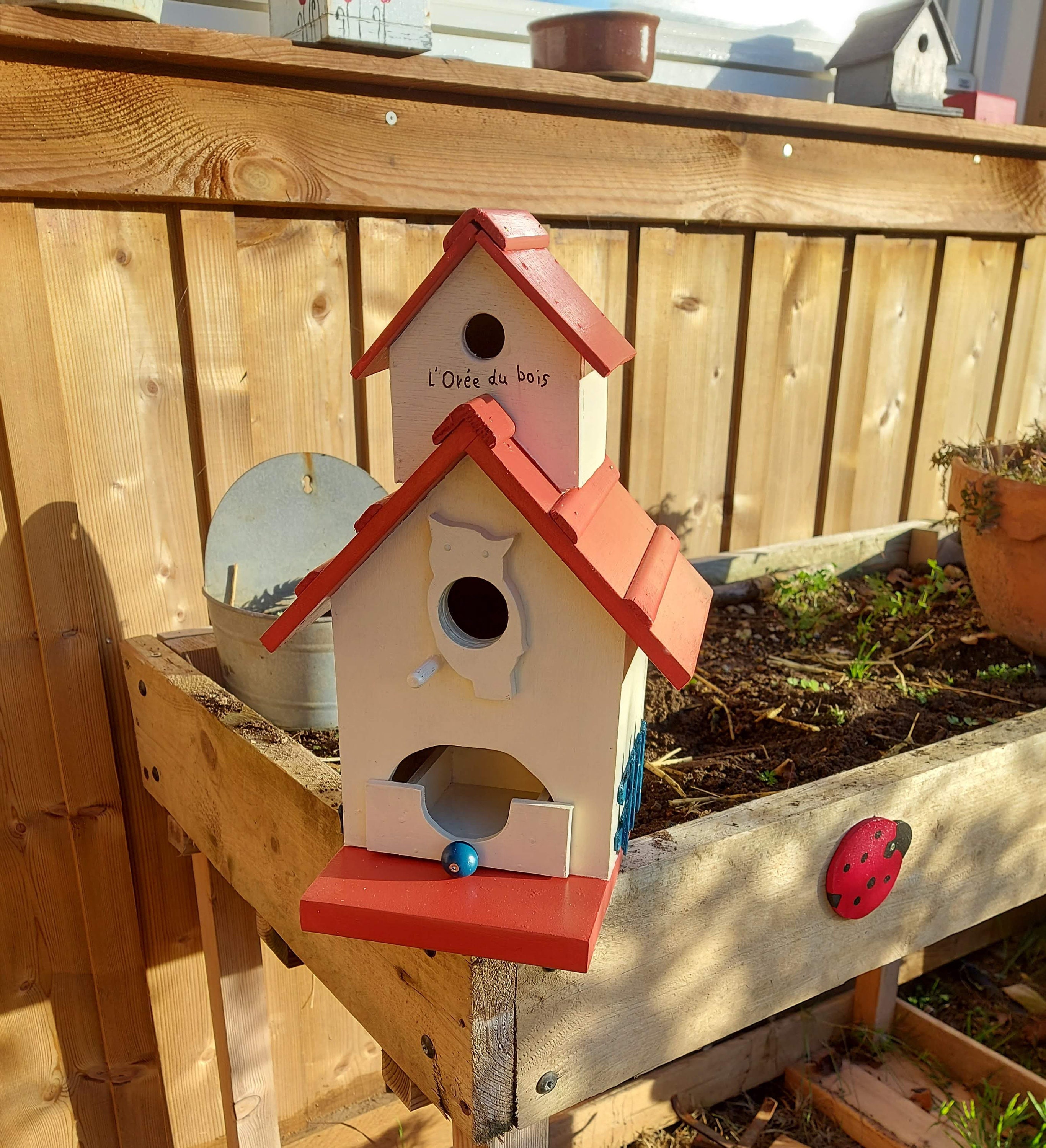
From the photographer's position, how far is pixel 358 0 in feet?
4.59

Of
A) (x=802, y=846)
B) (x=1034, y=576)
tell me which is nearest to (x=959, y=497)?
(x=1034, y=576)

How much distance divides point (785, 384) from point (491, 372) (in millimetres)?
1544

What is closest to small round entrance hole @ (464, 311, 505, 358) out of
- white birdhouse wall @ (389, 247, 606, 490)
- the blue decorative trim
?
white birdhouse wall @ (389, 247, 606, 490)

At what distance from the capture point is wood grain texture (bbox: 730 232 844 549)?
209 centimetres

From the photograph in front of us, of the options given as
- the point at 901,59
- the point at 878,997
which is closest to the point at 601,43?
the point at 901,59

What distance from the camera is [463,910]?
785 mm

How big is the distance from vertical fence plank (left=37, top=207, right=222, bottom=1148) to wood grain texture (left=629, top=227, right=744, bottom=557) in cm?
90

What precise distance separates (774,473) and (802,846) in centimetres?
131

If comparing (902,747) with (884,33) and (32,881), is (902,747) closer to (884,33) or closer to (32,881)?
(32,881)

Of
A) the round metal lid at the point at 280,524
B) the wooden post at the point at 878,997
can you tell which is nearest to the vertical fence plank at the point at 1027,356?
the wooden post at the point at 878,997

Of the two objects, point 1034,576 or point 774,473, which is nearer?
point 1034,576

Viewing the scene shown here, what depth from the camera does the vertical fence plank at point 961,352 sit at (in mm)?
2361

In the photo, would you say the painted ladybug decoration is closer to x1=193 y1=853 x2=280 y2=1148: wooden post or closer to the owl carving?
the owl carving

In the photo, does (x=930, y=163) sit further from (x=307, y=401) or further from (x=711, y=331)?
(x=307, y=401)
